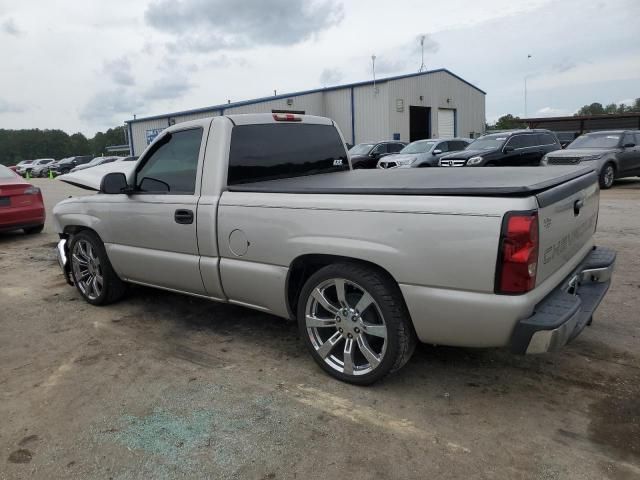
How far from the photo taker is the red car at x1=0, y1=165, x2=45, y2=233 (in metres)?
8.87

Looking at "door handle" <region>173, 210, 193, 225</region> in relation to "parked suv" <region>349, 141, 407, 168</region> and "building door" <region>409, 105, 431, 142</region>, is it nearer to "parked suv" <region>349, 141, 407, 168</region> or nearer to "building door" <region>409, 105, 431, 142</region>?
"parked suv" <region>349, 141, 407, 168</region>

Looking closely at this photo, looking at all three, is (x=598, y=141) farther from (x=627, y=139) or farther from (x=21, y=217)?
(x=21, y=217)

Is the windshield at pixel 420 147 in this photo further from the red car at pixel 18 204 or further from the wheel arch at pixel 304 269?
the wheel arch at pixel 304 269

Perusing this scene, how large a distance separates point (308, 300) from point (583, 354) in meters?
2.00

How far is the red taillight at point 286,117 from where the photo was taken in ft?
13.9

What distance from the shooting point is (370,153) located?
20.3 metres

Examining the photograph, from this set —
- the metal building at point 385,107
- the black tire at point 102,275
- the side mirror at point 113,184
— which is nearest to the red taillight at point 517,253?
the side mirror at point 113,184

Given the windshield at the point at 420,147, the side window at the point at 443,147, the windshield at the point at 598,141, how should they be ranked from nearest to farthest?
the windshield at the point at 598,141
the side window at the point at 443,147
the windshield at the point at 420,147

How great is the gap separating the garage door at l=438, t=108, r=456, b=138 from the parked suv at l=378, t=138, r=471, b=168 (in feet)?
57.0

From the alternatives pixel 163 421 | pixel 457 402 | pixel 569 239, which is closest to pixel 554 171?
pixel 569 239

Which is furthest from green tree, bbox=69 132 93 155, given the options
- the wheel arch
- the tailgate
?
the tailgate

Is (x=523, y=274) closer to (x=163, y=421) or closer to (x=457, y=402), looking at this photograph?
(x=457, y=402)

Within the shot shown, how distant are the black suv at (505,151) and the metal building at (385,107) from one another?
51.4 feet

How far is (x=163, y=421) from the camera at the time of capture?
294 cm
